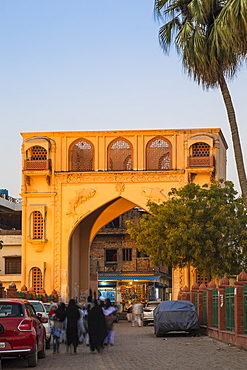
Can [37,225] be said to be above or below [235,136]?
below

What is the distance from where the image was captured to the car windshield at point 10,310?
15.2 metres

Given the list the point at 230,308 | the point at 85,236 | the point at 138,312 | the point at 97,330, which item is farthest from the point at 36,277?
the point at 97,330

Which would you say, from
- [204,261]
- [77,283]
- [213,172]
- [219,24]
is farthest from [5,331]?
[77,283]

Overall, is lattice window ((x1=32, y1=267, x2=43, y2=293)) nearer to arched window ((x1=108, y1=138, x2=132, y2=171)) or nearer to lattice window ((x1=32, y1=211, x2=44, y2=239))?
lattice window ((x1=32, y1=211, x2=44, y2=239))

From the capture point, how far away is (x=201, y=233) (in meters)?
39.4

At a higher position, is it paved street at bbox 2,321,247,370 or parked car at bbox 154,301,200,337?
parked car at bbox 154,301,200,337

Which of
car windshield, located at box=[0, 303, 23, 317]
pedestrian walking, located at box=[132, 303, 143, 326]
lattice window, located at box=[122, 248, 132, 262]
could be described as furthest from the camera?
lattice window, located at box=[122, 248, 132, 262]

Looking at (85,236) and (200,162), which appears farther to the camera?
(85,236)

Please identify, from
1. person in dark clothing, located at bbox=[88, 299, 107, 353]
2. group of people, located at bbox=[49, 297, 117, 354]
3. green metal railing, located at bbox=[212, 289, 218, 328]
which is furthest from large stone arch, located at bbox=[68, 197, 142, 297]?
person in dark clothing, located at bbox=[88, 299, 107, 353]

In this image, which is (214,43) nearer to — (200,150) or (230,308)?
(230,308)

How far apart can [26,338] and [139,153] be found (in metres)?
32.6

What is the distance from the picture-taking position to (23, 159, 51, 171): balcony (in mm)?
46969

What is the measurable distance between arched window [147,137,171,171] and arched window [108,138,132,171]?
1.29 metres

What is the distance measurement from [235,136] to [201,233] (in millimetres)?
18450
